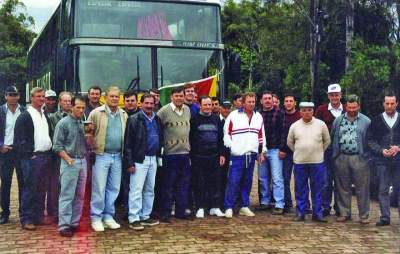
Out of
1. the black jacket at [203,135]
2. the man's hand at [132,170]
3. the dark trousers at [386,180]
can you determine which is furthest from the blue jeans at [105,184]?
the dark trousers at [386,180]

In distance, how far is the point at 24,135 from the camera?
7.29 meters

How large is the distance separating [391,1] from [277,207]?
15.7 meters

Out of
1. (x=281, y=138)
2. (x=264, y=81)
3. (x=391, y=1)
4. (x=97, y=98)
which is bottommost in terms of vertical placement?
(x=281, y=138)

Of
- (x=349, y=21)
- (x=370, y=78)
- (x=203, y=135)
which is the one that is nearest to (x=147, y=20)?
(x=203, y=135)

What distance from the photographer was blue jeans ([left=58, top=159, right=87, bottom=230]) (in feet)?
23.0

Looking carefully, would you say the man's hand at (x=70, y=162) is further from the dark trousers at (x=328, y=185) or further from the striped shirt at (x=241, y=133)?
the dark trousers at (x=328, y=185)

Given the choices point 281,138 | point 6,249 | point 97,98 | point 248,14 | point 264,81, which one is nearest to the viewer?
point 6,249

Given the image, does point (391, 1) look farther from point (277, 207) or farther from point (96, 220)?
point (96, 220)

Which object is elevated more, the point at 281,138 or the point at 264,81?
the point at 264,81

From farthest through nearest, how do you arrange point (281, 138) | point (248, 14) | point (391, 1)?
point (248, 14) < point (391, 1) < point (281, 138)

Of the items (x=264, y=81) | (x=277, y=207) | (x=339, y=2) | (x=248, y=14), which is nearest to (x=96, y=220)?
(x=277, y=207)

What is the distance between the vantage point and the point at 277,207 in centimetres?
863

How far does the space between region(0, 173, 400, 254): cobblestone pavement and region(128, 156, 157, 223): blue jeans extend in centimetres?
27

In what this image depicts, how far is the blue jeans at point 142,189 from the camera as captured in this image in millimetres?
7469
